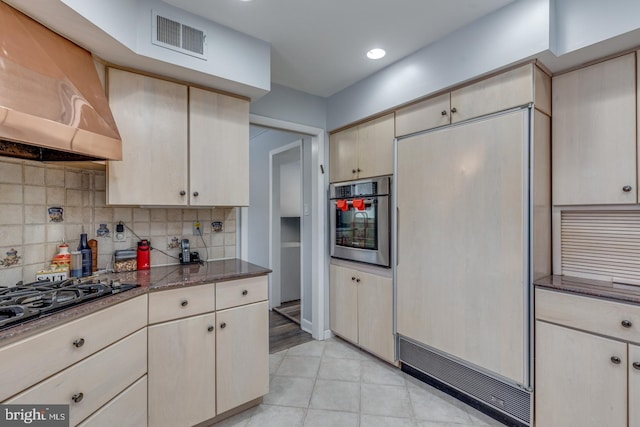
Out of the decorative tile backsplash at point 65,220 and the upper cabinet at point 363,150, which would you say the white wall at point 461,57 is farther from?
the decorative tile backsplash at point 65,220

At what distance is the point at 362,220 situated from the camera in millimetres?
2691

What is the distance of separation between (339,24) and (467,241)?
5.35 feet

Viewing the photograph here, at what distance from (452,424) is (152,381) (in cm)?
177

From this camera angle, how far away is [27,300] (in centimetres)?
125

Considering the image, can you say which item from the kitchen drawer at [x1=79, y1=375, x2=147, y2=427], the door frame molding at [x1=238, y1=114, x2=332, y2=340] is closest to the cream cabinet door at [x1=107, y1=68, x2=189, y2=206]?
the kitchen drawer at [x1=79, y1=375, x2=147, y2=427]

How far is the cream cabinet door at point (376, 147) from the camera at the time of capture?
2.52 meters

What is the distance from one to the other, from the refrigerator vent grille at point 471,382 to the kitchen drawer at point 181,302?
1.58 meters

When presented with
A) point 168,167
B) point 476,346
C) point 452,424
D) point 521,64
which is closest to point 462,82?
point 521,64

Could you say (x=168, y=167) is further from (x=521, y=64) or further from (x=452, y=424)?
(x=452, y=424)

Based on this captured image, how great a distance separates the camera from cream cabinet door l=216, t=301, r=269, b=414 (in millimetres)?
1833

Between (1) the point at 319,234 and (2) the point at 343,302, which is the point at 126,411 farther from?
(1) the point at 319,234

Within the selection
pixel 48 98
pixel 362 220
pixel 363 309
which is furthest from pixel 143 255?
pixel 363 309

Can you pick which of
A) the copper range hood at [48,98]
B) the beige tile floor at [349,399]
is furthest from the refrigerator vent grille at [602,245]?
the copper range hood at [48,98]

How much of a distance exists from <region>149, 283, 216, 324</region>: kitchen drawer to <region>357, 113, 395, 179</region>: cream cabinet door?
1629 mm
